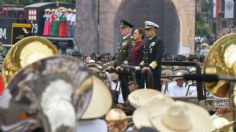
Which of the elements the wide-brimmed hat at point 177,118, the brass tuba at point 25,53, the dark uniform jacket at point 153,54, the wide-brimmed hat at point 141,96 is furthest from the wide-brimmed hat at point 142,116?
the dark uniform jacket at point 153,54

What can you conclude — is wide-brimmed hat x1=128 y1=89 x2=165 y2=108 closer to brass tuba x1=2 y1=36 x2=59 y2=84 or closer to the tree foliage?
brass tuba x1=2 y1=36 x2=59 y2=84

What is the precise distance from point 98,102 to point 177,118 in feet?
5.02

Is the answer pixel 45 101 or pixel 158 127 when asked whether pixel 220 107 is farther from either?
pixel 45 101

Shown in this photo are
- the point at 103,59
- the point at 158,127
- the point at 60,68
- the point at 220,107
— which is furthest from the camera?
the point at 103,59

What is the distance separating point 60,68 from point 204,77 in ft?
3.29

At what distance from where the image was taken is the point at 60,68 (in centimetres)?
754

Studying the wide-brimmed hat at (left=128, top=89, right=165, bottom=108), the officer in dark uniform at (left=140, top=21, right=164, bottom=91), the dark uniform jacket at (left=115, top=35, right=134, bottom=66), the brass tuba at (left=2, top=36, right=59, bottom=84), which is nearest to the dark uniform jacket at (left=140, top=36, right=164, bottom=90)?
the officer in dark uniform at (left=140, top=21, right=164, bottom=91)

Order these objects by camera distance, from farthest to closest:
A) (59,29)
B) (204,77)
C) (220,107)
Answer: (59,29)
(220,107)
(204,77)

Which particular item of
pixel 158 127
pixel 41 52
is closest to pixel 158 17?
pixel 41 52

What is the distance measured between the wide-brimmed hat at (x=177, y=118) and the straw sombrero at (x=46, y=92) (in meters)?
0.78

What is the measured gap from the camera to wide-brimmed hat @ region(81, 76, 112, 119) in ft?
30.3

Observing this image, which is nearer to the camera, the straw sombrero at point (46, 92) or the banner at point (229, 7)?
the straw sombrero at point (46, 92)

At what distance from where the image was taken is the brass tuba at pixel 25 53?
459 inches

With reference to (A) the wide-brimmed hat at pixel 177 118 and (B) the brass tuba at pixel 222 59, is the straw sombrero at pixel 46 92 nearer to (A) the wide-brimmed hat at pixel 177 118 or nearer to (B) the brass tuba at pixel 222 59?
(A) the wide-brimmed hat at pixel 177 118
